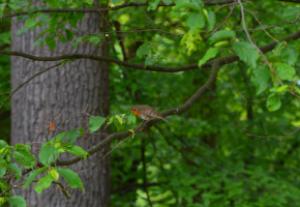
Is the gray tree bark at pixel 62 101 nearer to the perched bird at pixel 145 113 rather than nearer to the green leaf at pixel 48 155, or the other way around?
the perched bird at pixel 145 113

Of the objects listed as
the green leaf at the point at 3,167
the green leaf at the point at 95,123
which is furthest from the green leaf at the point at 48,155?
the green leaf at the point at 95,123

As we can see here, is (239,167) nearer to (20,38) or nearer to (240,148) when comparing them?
(240,148)

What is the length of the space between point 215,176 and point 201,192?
7.4 inches

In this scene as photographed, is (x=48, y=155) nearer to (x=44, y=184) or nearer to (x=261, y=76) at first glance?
(x=44, y=184)

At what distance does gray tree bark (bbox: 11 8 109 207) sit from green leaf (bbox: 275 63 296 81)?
9.17ft

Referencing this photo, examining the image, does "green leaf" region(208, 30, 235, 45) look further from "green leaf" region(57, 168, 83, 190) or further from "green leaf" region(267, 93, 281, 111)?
"green leaf" region(57, 168, 83, 190)

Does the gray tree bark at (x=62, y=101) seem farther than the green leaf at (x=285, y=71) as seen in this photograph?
Yes

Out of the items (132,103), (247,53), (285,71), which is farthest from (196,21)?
(132,103)

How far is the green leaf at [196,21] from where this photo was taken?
1.93 m

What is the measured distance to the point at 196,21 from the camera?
194 cm

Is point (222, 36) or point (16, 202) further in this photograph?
point (16, 202)

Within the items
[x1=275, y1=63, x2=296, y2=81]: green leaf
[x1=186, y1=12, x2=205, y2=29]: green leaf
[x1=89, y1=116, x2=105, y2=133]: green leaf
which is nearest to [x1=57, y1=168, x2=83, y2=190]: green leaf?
[x1=89, y1=116, x2=105, y2=133]: green leaf

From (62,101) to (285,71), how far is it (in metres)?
2.93

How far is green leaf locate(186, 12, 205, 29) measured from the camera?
193 centimetres
